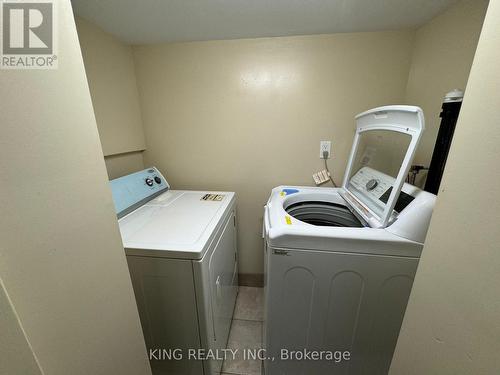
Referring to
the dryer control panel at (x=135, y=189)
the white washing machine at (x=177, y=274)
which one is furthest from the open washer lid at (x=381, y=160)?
the dryer control panel at (x=135, y=189)

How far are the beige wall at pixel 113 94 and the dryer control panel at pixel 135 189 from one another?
18 cm

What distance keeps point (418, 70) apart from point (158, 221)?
1.95 m

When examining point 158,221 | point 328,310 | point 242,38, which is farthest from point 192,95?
point 328,310

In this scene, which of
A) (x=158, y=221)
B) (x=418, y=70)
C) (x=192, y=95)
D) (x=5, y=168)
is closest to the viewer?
(x=5, y=168)

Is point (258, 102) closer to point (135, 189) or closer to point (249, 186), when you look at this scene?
point (249, 186)

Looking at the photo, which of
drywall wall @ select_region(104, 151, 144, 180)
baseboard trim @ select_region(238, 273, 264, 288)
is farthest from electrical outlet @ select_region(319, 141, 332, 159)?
drywall wall @ select_region(104, 151, 144, 180)

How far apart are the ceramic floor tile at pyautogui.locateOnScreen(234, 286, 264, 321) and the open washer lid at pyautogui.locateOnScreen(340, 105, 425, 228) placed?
4.11ft

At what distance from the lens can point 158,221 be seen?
1184 mm

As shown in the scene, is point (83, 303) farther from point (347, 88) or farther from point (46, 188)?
point (347, 88)

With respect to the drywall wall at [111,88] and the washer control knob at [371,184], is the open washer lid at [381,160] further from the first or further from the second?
the drywall wall at [111,88]

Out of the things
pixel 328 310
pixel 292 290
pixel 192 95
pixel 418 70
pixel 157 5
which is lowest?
pixel 328 310

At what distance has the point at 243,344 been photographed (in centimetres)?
152

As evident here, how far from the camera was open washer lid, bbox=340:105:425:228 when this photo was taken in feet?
2.85

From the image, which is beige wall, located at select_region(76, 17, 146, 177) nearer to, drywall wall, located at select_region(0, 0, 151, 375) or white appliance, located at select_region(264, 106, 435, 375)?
drywall wall, located at select_region(0, 0, 151, 375)
